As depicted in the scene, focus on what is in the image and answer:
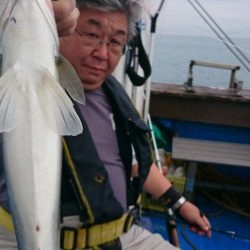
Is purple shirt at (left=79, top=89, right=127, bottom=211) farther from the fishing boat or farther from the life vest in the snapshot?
the fishing boat

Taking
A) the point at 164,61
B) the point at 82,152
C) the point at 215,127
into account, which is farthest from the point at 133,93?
the point at 164,61

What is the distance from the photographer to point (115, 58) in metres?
2.19

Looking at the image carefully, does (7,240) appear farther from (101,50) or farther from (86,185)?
(101,50)

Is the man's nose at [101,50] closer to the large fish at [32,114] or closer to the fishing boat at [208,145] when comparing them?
the large fish at [32,114]

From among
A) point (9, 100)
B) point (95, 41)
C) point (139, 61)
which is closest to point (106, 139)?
point (95, 41)

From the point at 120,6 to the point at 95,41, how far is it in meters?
0.22

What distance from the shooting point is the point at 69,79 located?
1.08 meters

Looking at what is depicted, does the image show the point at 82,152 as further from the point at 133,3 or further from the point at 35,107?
the point at 35,107

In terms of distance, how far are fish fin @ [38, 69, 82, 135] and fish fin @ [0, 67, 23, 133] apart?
0.18 ft

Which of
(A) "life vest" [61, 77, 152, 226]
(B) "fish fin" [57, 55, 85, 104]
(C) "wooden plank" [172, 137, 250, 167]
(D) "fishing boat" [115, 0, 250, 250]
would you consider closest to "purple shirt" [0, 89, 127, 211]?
(A) "life vest" [61, 77, 152, 226]

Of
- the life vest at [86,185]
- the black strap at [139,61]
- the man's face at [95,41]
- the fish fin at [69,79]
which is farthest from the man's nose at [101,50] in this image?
the fish fin at [69,79]

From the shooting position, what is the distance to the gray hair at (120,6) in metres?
2.11

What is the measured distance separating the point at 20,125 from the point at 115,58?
4.15 feet

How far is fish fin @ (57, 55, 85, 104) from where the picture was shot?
3.50 ft
